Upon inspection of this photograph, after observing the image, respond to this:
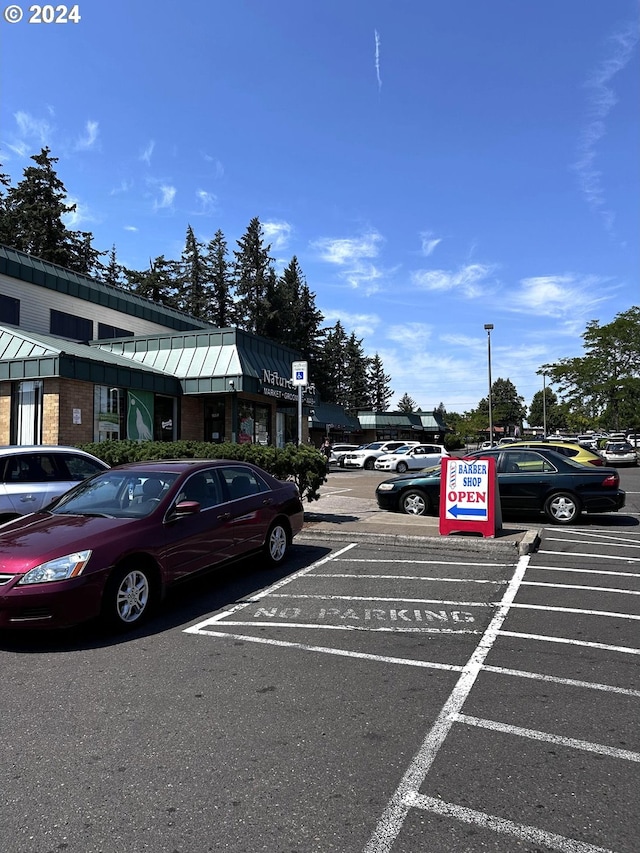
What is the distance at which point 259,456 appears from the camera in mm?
10945

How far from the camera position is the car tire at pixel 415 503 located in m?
12.5

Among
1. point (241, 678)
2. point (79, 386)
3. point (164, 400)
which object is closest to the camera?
point (241, 678)

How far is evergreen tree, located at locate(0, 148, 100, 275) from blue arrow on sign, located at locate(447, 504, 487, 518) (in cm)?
4580

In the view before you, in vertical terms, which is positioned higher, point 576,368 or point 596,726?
point 576,368

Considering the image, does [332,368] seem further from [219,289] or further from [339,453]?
[339,453]

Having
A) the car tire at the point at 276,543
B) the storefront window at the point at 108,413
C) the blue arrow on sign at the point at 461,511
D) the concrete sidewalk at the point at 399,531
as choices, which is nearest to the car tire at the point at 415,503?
the concrete sidewalk at the point at 399,531

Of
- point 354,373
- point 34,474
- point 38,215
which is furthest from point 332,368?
point 34,474

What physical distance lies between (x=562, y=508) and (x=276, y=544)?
6540 millimetres

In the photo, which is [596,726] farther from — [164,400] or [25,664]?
[164,400]

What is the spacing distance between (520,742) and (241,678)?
1901 mm

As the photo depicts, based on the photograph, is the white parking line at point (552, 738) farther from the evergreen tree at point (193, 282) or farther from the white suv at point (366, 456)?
the evergreen tree at point (193, 282)

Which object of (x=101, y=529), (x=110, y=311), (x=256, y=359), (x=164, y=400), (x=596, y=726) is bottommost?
(x=596, y=726)

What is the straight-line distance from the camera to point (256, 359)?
22469mm

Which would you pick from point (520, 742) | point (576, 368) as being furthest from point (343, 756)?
point (576, 368)
